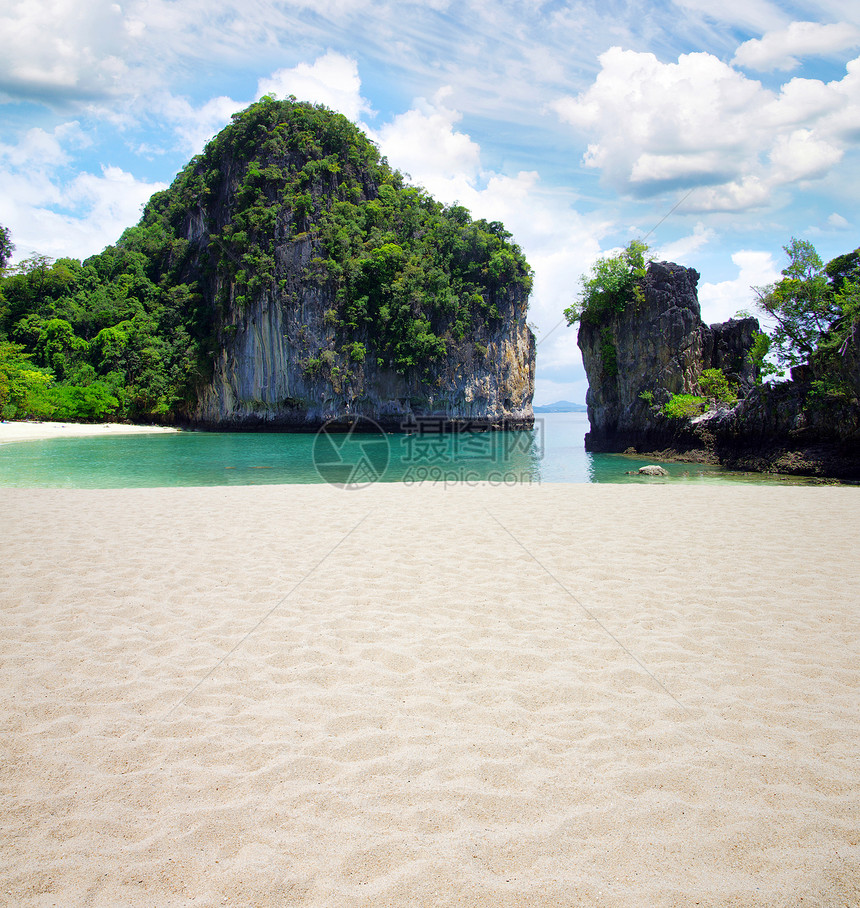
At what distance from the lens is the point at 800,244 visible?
18641mm

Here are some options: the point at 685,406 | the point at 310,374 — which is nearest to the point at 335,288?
the point at 310,374

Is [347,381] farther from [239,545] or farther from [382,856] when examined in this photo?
[382,856]

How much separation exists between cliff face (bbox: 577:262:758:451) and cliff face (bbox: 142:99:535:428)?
24509mm

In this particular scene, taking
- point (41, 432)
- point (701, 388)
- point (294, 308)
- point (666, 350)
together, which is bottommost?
point (41, 432)

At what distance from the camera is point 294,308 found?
46.9m

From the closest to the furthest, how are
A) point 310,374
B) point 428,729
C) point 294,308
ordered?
point 428,729 < point 294,308 < point 310,374

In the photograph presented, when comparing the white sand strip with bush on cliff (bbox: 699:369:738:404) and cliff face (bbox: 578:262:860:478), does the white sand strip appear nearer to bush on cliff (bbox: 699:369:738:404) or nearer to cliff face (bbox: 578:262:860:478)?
cliff face (bbox: 578:262:860:478)

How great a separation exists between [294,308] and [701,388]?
34411 millimetres

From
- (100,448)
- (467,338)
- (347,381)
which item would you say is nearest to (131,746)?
(100,448)

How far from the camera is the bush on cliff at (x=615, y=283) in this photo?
84.2ft

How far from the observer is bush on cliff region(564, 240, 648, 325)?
25656 millimetres

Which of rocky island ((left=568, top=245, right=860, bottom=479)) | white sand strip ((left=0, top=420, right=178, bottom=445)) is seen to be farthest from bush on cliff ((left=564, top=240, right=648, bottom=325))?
white sand strip ((left=0, top=420, right=178, bottom=445))

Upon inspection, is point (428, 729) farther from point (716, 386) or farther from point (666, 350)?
point (716, 386)

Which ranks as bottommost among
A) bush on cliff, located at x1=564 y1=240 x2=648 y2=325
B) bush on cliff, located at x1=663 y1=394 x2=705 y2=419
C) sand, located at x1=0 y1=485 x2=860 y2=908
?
sand, located at x1=0 y1=485 x2=860 y2=908
